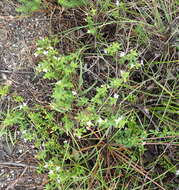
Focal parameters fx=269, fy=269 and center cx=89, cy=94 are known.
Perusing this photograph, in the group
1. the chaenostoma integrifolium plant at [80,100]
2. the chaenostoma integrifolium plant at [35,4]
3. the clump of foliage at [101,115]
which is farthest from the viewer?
the chaenostoma integrifolium plant at [35,4]

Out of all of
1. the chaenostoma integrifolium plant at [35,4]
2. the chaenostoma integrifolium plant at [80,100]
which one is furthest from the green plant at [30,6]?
the chaenostoma integrifolium plant at [80,100]

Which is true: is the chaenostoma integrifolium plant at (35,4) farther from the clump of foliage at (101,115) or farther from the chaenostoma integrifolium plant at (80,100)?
the chaenostoma integrifolium plant at (80,100)

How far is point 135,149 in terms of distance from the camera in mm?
2129

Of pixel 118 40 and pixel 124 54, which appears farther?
pixel 118 40

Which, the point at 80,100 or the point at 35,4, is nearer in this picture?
the point at 80,100

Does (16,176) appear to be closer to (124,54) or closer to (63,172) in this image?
(63,172)

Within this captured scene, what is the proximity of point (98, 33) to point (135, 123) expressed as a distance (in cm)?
87

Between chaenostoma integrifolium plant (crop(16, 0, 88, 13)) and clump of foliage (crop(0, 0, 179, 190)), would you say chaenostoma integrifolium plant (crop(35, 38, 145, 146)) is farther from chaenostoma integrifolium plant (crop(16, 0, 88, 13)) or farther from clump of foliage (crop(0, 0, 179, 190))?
chaenostoma integrifolium plant (crop(16, 0, 88, 13))

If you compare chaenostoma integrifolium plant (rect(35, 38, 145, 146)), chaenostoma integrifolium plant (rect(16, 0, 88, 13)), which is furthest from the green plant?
chaenostoma integrifolium plant (rect(35, 38, 145, 146))

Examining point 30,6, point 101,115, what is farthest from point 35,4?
point 101,115

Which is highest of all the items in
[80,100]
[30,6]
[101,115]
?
[30,6]

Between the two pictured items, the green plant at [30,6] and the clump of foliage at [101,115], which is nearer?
the clump of foliage at [101,115]

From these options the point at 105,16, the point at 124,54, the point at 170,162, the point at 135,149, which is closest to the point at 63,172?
the point at 135,149

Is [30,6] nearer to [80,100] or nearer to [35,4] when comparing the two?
[35,4]
